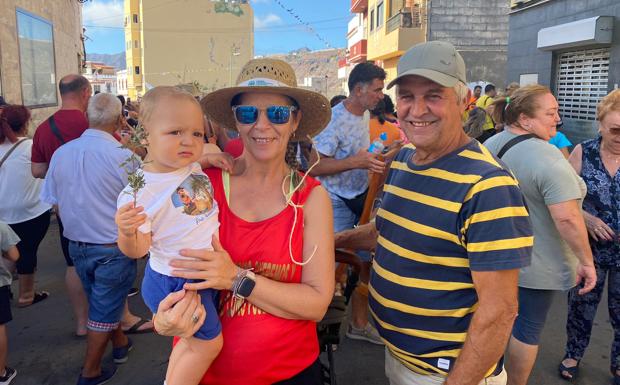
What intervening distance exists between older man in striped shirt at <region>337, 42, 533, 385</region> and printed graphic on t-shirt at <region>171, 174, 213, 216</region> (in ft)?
2.34

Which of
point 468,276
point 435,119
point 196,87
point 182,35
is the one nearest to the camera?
point 468,276

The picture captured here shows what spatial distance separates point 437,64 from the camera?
169 centimetres

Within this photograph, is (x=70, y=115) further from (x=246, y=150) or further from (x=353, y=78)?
(x=246, y=150)

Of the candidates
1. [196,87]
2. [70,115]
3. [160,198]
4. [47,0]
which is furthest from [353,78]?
[47,0]

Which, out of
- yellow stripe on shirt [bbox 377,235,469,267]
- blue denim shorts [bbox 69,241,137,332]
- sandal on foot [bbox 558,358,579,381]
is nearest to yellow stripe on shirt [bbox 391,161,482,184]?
yellow stripe on shirt [bbox 377,235,469,267]

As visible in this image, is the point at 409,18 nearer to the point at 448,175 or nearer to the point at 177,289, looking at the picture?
the point at 448,175

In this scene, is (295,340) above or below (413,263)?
below

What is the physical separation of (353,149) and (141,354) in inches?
97.7

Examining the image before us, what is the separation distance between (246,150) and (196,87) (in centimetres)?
233

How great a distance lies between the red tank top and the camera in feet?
5.50

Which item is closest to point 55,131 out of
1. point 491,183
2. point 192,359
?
point 192,359

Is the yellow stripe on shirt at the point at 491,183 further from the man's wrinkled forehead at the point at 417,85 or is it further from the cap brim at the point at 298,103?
the cap brim at the point at 298,103

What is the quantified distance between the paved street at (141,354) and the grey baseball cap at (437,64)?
2556 millimetres

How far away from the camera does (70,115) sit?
4262mm
